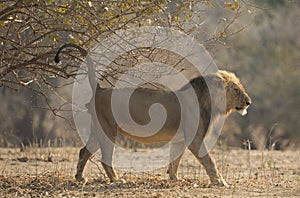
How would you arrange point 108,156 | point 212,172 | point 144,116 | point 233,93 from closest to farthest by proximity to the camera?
point 212,172 → point 108,156 → point 144,116 → point 233,93

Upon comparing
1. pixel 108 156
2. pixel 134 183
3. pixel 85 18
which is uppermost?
pixel 85 18

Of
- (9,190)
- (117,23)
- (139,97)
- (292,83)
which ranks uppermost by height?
(292,83)

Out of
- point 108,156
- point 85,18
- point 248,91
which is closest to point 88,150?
point 108,156

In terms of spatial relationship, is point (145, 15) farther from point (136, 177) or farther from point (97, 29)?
point (136, 177)

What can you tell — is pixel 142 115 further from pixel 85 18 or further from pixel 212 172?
pixel 85 18

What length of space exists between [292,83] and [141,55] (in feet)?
42.0

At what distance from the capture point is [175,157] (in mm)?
8906

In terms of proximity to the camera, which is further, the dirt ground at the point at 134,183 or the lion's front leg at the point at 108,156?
the lion's front leg at the point at 108,156

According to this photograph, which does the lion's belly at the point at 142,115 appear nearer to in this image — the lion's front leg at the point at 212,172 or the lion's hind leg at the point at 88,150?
the lion's hind leg at the point at 88,150

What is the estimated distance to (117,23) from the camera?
761 centimetres

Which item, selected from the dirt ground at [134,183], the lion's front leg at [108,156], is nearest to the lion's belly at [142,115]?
the lion's front leg at [108,156]

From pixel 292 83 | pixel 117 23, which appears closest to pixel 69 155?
pixel 117 23

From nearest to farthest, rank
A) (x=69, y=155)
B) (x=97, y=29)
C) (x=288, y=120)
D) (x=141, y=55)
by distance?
1. (x=97, y=29)
2. (x=141, y=55)
3. (x=69, y=155)
4. (x=288, y=120)

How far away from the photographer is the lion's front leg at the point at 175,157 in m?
8.82
